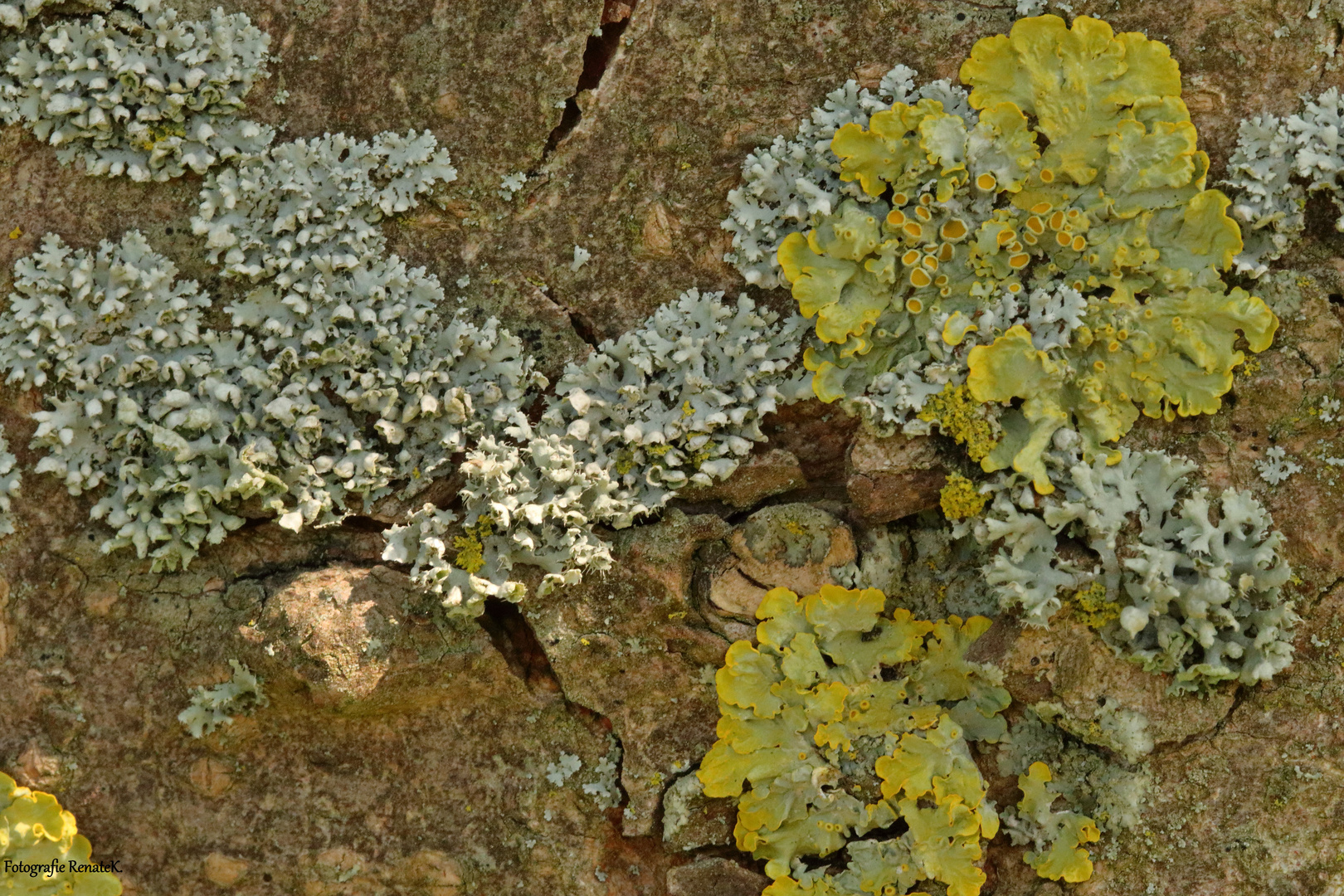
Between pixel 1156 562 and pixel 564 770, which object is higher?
pixel 1156 562

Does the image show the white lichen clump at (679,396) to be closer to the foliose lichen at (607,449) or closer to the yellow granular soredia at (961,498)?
the foliose lichen at (607,449)

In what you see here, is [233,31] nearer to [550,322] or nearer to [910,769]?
[550,322]

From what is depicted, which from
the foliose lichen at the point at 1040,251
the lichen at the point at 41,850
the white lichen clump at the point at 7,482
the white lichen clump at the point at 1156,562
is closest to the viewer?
Answer: the white lichen clump at the point at 1156,562

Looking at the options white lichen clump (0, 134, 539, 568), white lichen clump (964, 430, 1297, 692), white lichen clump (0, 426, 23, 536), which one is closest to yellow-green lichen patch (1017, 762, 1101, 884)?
white lichen clump (964, 430, 1297, 692)

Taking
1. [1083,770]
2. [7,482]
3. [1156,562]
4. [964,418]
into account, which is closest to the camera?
[1156,562]

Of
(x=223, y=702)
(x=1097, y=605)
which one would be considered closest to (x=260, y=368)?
(x=223, y=702)

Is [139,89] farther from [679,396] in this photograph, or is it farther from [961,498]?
[961,498]

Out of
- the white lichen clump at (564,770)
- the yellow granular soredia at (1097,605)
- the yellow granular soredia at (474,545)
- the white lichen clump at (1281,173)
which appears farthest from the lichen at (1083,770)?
the yellow granular soredia at (474,545)
